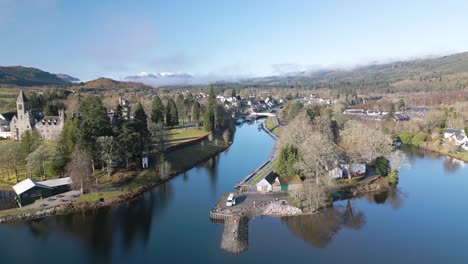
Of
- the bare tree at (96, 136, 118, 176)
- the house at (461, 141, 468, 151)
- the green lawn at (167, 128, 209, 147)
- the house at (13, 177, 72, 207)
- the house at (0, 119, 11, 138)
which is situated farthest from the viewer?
the house at (461, 141, 468, 151)

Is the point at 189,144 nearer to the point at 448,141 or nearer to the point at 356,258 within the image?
the point at 356,258

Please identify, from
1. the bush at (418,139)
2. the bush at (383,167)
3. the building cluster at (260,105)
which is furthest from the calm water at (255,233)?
the building cluster at (260,105)

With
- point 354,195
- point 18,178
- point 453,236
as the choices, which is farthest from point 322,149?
point 18,178

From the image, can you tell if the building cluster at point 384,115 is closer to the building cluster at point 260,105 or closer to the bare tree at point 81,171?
the building cluster at point 260,105

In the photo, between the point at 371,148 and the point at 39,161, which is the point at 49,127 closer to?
the point at 39,161

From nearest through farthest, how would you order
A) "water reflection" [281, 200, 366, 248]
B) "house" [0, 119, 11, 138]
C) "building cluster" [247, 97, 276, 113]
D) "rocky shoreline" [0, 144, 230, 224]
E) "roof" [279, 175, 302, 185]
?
"water reflection" [281, 200, 366, 248] < "rocky shoreline" [0, 144, 230, 224] < "roof" [279, 175, 302, 185] < "house" [0, 119, 11, 138] < "building cluster" [247, 97, 276, 113]

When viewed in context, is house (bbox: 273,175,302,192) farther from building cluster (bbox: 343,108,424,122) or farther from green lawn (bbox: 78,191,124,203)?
building cluster (bbox: 343,108,424,122)

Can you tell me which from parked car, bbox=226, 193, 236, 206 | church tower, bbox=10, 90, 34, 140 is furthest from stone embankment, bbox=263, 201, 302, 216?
church tower, bbox=10, 90, 34, 140
